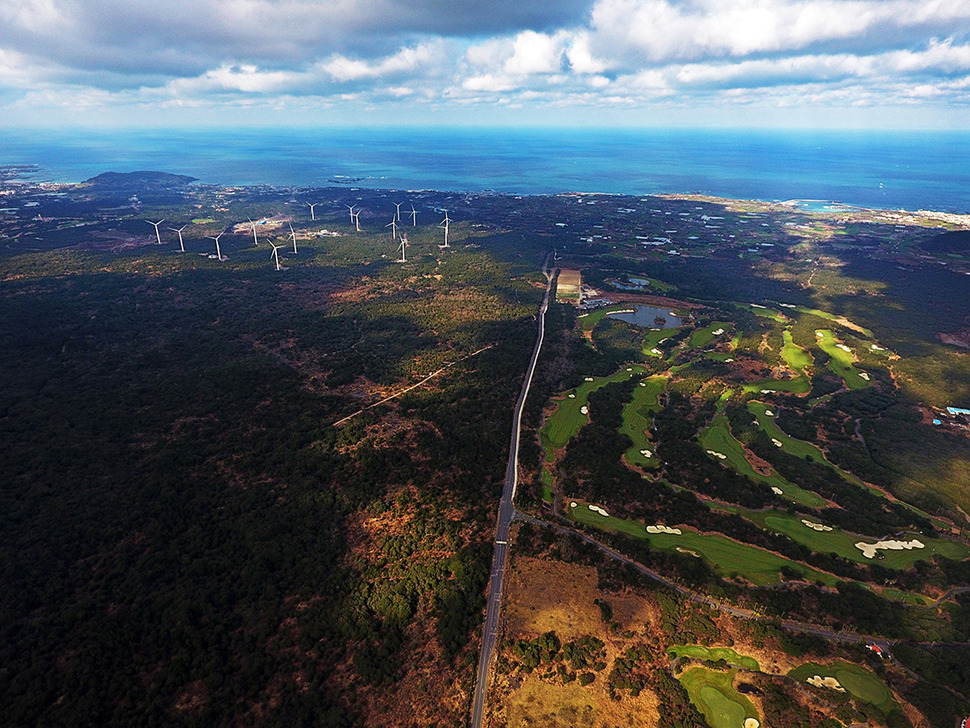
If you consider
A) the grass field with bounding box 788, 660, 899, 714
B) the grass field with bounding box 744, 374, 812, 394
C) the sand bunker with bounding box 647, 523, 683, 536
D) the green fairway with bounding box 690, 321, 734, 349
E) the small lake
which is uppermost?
the small lake

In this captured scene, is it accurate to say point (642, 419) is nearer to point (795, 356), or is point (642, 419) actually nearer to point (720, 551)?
point (720, 551)

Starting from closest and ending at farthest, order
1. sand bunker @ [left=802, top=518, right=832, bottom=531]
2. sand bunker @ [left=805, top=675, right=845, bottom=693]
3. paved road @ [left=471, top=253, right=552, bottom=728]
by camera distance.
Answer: sand bunker @ [left=805, top=675, right=845, bottom=693] → paved road @ [left=471, top=253, right=552, bottom=728] → sand bunker @ [left=802, top=518, right=832, bottom=531]

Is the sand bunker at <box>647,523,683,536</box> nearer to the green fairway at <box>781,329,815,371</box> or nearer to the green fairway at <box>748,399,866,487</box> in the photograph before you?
the green fairway at <box>748,399,866,487</box>

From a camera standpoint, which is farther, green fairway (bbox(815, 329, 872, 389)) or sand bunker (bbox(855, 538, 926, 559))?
green fairway (bbox(815, 329, 872, 389))

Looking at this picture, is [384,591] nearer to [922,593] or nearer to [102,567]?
[102,567]

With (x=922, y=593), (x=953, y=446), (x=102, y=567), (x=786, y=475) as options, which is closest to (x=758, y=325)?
(x=953, y=446)

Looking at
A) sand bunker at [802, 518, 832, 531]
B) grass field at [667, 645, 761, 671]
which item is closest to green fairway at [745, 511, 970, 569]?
sand bunker at [802, 518, 832, 531]

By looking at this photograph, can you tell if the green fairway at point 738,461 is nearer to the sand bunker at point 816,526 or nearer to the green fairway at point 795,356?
the sand bunker at point 816,526
